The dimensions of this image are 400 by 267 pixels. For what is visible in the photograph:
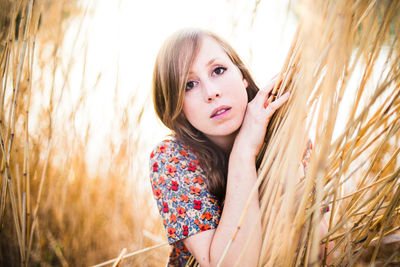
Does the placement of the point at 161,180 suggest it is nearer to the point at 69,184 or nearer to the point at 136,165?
the point at 136,165

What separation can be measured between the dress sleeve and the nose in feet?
0.76

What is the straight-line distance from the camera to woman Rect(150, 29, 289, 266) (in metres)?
0.71

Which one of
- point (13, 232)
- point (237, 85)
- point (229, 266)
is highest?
point (237, 85)

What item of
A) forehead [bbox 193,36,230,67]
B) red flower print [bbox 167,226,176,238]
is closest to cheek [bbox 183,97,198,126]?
forehead [bbox 193,36,230,67]

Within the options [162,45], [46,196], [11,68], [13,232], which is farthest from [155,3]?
[13,232]

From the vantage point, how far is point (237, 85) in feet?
2.91

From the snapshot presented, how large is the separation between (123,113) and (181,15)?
47 centimetres

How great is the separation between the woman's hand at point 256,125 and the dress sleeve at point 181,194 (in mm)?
198

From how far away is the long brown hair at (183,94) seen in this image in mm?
915

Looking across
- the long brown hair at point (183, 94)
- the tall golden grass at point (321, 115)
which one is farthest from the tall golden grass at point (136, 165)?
the long brown hair at point (183, 94)

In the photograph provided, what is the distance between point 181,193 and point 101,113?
26.6 inches

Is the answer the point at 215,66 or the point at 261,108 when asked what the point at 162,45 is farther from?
the point at 261,108

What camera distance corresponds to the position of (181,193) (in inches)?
33.0

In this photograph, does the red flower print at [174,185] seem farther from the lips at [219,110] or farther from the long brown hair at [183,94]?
the lips at [219,110]
